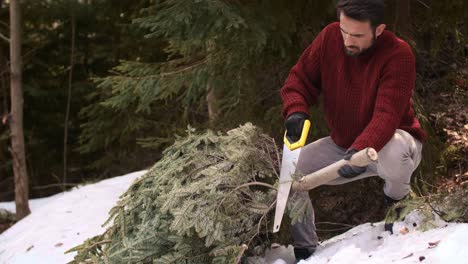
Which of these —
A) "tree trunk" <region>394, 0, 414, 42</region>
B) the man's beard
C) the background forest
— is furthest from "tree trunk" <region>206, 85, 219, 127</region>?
the man's beard

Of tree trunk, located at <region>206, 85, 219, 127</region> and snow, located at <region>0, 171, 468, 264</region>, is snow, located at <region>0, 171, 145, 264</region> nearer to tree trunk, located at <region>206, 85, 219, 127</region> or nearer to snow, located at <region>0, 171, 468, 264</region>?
snow, located at <region>0, 171, 468, 264</region>

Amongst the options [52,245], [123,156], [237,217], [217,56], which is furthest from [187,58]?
[123,156]

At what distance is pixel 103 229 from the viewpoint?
6270 millimetres

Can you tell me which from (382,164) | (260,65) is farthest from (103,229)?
(382,164)

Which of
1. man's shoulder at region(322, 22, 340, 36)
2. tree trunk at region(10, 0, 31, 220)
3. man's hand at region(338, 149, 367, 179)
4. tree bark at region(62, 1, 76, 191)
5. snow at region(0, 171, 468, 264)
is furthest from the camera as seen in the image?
tree bark at region(62, 1, 76, 191)

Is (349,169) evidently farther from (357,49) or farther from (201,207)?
(201,207)

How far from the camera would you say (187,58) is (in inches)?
250

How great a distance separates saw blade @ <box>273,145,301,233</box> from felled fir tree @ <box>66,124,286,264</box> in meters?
0.11

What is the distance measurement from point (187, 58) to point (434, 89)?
263 cm

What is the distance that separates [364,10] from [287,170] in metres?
1.00

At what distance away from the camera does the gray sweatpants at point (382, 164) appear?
3.22 metres

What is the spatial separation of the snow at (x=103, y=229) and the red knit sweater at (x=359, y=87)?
57 centimetres

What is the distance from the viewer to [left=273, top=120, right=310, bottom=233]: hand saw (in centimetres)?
328

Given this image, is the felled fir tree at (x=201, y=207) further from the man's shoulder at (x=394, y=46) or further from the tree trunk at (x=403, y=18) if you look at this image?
the tree trunk at (x=403, y=18)
